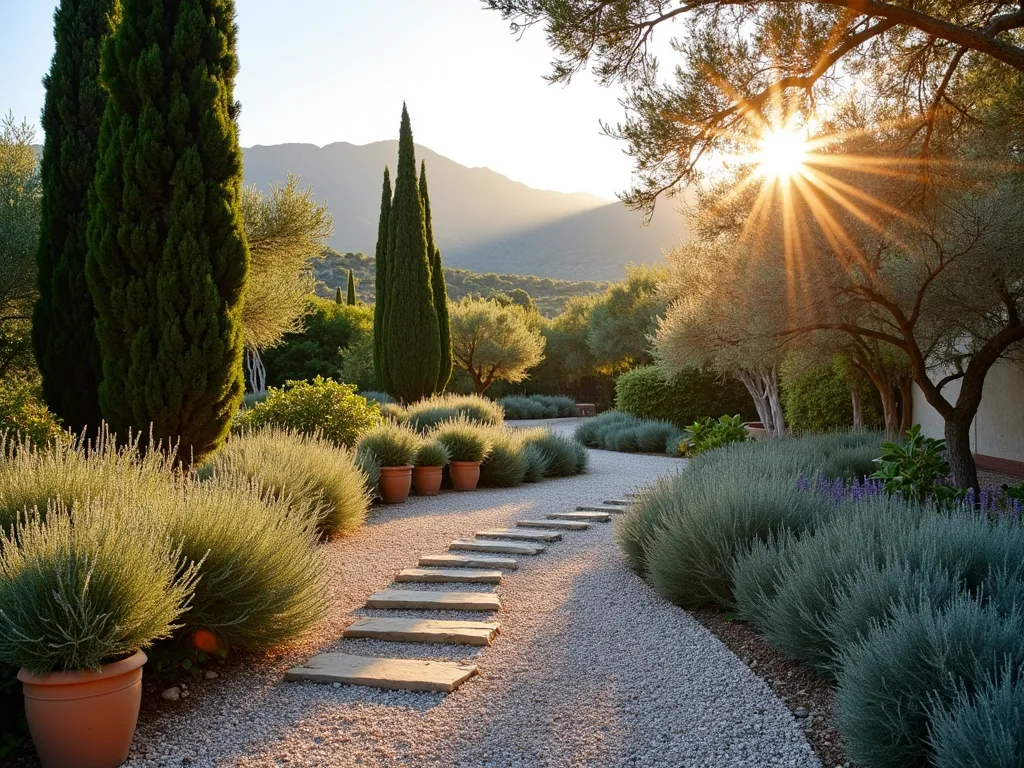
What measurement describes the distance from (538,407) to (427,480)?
16.8 metres

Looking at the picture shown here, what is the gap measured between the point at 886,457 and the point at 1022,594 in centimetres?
399

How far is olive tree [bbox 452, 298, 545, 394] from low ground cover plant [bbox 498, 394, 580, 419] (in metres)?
1.04

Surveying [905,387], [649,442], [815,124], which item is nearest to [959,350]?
[905,387]

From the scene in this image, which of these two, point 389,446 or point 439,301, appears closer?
point 389,446

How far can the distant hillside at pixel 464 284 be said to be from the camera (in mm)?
57969

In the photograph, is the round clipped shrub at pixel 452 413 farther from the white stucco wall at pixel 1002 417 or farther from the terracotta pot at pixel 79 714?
the terracotta pot at pixel 79 714

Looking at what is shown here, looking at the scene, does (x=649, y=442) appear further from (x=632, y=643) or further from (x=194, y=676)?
(x=194, y=676)

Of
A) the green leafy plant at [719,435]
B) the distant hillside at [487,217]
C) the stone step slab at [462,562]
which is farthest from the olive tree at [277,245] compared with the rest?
the distant hillside at [487,217]

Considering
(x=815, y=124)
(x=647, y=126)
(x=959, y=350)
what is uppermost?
(x=815, y=124)

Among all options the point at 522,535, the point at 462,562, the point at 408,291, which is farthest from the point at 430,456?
the point at 408,291

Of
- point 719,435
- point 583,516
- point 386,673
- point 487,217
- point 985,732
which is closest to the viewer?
point 985,732

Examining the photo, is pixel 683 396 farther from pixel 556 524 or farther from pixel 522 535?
pixel 522 535

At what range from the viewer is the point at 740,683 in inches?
128

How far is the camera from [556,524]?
6.95 meters
